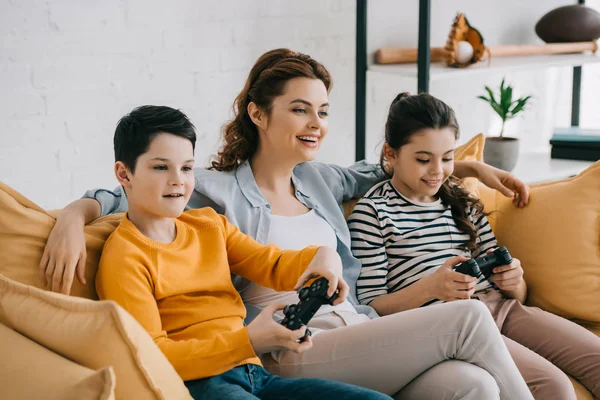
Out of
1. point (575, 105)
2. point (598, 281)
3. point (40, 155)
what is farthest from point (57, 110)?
point (575, 105)

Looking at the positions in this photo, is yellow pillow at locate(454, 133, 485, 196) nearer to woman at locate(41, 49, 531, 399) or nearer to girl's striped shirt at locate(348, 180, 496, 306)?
woman at locate(41, 49, 531, 399)

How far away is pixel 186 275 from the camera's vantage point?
1449 mm

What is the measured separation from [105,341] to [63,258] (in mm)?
337

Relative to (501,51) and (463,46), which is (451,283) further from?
(501,51)

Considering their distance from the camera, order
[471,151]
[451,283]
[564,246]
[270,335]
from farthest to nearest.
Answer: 1. [471,151]
2. [564,246]
3. [451,283]
4. [270,335]

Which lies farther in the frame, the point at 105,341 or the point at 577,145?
the point at 577,145

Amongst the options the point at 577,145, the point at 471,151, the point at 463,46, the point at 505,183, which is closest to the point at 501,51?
the point at 463,46

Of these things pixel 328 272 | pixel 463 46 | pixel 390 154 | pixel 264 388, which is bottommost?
pixel 264 388

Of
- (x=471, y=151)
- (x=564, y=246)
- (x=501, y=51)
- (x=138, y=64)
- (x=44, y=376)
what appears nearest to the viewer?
(x=44, y=376)

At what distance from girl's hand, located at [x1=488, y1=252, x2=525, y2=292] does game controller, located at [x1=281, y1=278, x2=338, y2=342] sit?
555 millimetres

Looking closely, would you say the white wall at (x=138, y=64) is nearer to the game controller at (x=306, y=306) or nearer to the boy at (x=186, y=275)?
the boy at (x=186, y=275)

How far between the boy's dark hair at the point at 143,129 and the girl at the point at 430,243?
1.92ft

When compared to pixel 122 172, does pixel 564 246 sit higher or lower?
lower

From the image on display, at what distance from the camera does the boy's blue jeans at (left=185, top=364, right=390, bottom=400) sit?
52.1 inches
